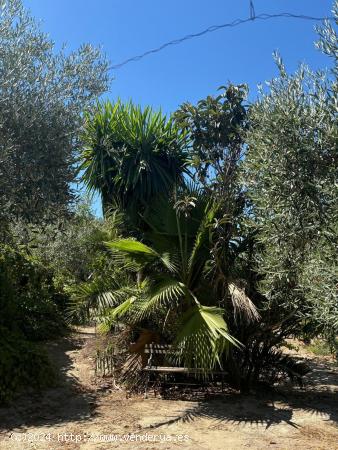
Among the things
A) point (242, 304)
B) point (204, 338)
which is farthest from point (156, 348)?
point (242, 304)

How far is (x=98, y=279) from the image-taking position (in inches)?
300

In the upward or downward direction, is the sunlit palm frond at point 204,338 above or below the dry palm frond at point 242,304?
below

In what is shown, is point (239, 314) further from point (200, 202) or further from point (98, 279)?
point (98, 279)

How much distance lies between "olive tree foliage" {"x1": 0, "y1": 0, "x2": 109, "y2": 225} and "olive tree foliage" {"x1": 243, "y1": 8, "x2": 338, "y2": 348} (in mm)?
2610

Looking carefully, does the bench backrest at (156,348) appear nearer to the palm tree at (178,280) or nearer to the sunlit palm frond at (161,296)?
the palm tree at (178,280)

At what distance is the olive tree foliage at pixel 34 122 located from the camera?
5473 mm

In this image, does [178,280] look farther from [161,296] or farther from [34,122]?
[34,122]

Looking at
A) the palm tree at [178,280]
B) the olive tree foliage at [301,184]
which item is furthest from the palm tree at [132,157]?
the olive tree foliage at [301,184]

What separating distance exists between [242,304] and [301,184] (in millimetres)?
2427

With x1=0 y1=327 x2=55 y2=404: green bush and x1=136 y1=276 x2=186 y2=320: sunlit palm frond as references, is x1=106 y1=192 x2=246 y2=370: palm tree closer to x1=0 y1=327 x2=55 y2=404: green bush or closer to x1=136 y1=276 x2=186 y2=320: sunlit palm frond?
x1=136 y1=276 x2=186 y2=320: sunlit palm frond

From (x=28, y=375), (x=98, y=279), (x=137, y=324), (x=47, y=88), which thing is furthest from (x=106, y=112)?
(x=28, y=375)

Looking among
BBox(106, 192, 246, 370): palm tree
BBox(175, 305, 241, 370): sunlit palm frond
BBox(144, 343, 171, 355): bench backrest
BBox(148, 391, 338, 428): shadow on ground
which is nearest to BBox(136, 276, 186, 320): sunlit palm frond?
BBox(106, 192, 246, 370): palm tree

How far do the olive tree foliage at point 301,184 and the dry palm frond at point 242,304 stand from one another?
1.20m

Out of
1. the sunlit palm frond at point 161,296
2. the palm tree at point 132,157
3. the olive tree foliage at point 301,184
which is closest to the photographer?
the olive tree foliage at point 301,184
